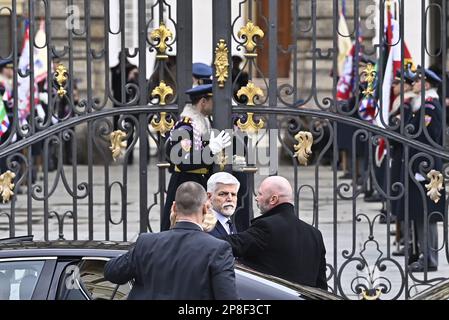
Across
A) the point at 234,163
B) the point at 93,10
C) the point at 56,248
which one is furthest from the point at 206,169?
the point at 93,10

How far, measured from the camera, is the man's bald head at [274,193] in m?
9.58

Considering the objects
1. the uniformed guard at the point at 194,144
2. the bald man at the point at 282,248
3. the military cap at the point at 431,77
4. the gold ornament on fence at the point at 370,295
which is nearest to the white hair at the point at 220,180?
the bald man at the point at 282,248

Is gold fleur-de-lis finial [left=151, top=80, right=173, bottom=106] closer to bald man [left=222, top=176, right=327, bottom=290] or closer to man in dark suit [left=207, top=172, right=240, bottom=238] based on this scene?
man in dark suit [left=207, top=172, right=240, bottom=238]

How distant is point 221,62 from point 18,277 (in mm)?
3939

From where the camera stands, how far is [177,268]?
24.7 feet

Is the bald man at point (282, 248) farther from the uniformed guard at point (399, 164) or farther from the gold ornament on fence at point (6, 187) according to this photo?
the uniformed guard at point (399, 164)

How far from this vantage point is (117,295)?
7.89 meters

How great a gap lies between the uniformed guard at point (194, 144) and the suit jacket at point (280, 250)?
1.80 meters

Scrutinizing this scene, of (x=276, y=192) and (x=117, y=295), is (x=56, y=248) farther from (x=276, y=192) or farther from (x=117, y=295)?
(x=276, y=192)

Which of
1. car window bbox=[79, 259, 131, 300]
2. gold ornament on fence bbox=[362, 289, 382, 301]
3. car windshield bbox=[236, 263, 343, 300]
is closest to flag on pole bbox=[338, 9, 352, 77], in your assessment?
gold ornament on fence bbox=[362, 289, 382, 301]

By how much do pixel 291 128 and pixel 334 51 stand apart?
0.69 meters

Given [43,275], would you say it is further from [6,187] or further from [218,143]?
[6,187]
